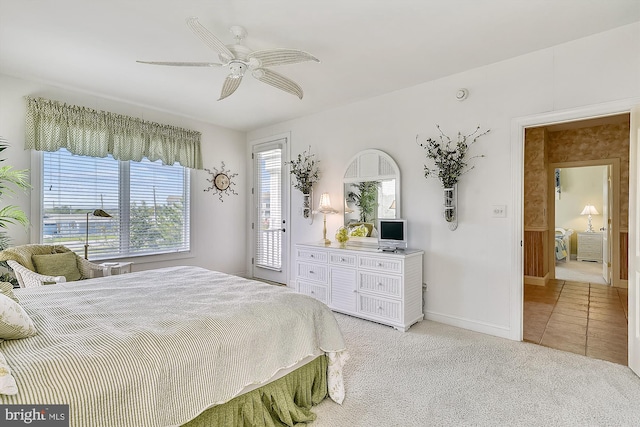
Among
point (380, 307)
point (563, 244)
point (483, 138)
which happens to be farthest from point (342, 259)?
point (563, 244)

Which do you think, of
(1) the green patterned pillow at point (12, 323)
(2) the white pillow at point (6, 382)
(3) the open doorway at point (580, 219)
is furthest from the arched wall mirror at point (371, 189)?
(3) the open doorway at point (580, 219)

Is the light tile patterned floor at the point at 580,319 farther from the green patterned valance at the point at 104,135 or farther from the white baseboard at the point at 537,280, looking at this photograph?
the green patterned valance at the point at 104,135

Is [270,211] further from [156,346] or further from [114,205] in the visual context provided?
[156,346]

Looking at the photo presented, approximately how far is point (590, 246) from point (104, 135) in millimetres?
9387

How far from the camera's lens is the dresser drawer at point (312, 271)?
3.94m

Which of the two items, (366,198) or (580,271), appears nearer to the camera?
(366,198)

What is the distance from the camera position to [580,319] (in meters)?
3.57

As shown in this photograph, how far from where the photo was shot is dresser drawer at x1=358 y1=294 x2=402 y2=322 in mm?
3297

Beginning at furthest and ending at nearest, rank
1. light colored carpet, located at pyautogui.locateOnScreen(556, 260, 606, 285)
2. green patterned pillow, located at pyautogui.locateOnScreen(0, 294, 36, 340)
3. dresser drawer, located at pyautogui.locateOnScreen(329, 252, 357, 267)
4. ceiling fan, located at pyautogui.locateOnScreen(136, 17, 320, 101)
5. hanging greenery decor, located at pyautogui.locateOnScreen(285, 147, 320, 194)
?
light colored carpet, located at pyautogui.locateOnScreen(556, 260, 606, 285) → hanging greenery decor, located at pyautogui.locateOnScreen(285, 147, 320, 194) → dresser drawer, located at pyautogui.locateOnScreen(329, 252, 357, 267) → ceiling fan, located at pyautogui.locateOnScreen(136, 17, 320, 101) → green patterned pillow, located at pyautogui.locateOnScreen(0, 294, 36, 340)

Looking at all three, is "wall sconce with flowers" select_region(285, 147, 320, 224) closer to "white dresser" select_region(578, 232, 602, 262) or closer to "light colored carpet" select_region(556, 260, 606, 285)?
"light colored carpet" select_region(556, 260, 606, 285)

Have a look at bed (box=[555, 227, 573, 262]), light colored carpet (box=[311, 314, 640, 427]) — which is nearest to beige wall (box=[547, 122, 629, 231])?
bed (box=[555, 227, 573, 262])

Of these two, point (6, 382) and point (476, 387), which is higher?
point (6, 382)

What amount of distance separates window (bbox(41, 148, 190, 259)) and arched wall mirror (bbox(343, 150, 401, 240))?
2.56 m

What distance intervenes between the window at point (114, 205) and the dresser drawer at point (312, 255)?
1.93 meters
